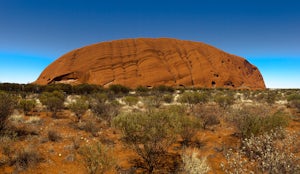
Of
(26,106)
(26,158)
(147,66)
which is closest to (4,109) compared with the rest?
(26,158)

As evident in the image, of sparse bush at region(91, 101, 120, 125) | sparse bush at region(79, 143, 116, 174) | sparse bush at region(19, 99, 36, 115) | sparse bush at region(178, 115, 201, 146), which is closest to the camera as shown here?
sparse bush at region(79, 143, 116, 174)

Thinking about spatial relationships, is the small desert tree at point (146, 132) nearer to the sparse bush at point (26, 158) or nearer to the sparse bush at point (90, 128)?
the sparse bush at point (26, 158)

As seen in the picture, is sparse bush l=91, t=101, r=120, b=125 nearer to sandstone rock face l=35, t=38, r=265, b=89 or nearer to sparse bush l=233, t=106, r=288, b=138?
sparse bush l=233, t=106, r=288, b=138

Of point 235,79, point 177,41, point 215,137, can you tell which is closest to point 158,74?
point 177,41

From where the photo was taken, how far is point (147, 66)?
2432 inches

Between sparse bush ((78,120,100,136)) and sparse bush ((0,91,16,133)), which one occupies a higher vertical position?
sparse bush ((0,91,16,133))

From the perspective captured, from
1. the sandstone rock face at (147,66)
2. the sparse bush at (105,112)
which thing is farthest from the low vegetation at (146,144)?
the sandstone rock face at (147,66)

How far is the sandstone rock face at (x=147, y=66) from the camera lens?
59469 millimetres

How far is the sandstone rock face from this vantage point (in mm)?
59469

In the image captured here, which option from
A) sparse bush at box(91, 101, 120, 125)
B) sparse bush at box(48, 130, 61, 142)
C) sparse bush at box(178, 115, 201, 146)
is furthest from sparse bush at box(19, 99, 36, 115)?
sparse bush at box(178, 115, 201, 146)

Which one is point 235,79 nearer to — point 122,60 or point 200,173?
point 122,60

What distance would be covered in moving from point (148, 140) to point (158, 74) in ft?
176

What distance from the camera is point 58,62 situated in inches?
2721

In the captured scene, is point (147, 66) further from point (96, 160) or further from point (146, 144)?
point (96, 160)
